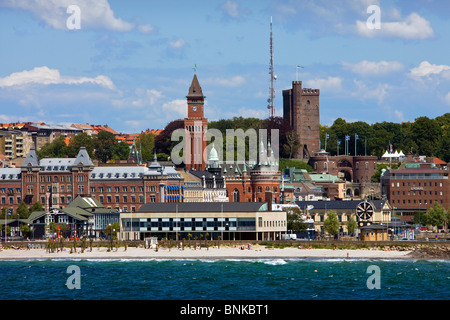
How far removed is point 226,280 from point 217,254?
67.9ft

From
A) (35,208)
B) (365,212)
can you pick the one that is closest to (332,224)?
(365,212)

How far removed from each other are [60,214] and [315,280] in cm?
5951

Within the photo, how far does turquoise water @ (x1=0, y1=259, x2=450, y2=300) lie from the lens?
391 ft

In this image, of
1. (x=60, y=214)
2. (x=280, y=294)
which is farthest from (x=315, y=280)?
(x=60, y=214)

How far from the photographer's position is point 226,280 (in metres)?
130

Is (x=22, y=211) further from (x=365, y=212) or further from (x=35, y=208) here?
(x=365, y=212)

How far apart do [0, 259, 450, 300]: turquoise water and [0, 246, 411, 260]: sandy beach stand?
1.63m

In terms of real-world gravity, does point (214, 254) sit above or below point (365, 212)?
below

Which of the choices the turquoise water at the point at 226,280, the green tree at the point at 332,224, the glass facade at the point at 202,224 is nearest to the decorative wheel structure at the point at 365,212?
the green tree at the point at 332,224

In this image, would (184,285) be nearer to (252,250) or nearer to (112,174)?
(252,250)

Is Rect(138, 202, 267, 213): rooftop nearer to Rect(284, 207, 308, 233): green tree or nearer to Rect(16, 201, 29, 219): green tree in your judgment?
Rect(284, 207, 308, 233): green tree

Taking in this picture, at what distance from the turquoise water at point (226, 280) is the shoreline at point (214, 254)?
1.55 m

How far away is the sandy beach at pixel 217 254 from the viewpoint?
149 meters
